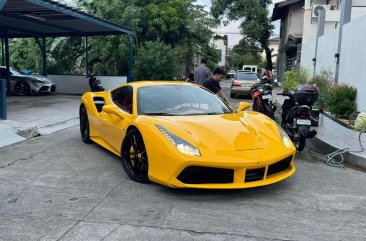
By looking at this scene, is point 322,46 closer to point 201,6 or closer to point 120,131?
point 120,131

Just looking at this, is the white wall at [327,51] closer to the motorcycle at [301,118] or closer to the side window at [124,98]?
the motorcycle at [301,118]

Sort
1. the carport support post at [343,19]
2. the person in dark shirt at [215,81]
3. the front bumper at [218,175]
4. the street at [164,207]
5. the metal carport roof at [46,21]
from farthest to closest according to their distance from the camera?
1. the metal carport roof at [46,21]
2. the carport support post at [343,19]
3. the person in dark shirt at [215,81]
4. the front bumper at [218,175]
5. the street at [164,207]

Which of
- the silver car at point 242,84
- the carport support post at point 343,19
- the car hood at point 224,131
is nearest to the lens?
the car hood at point 224,131

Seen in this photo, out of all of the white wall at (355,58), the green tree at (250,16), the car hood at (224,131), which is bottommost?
the car hood at (224,131)

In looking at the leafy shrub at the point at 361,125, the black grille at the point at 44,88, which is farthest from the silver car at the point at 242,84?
the leafy shrub at the point at 361,125

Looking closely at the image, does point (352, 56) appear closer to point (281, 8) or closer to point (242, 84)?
point (242, 84)

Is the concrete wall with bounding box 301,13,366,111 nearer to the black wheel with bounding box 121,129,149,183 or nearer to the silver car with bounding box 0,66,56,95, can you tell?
the black wheel with bounding box 121,129,149,183

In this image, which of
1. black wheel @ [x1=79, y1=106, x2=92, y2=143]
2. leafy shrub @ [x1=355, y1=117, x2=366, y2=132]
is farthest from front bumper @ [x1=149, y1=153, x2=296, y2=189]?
black wheel @ [x1=79, y1=106, x2=92, y2=143]

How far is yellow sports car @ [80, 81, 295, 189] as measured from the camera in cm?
418

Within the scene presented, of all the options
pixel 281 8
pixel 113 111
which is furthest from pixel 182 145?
pixel 281 8

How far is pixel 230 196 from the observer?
4.33 meters

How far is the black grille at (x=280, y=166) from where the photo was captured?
444 cm

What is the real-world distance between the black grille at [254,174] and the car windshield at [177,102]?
4.40ft

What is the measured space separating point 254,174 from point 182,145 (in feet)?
2.79
